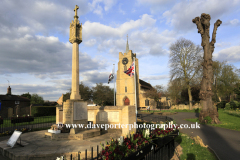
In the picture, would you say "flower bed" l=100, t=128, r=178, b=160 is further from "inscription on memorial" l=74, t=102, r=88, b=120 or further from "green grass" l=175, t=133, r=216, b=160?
"inscription on memorial" l=74, t=102, r=88, b=120

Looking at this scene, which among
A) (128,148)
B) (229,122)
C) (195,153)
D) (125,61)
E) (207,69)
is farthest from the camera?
(125,61)

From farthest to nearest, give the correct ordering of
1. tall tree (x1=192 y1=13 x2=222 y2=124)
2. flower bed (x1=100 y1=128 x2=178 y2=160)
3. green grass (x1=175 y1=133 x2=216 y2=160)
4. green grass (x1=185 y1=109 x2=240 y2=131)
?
1. tall tree (x1=192 y1=13 x2=222 y2=124)
2. green grass (x1=185 y1=109 x2=240 y2=131)
3. green grass (x1=175 y1=133 x2=216 y2=160)
4. flower bed (x1=100 y1=128 x2=178 y2=160)

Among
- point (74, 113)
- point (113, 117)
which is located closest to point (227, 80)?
point (113, 117)

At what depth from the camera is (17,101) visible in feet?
119

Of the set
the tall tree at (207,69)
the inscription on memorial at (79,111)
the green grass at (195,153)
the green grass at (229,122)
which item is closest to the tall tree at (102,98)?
the green grass at (229,122)

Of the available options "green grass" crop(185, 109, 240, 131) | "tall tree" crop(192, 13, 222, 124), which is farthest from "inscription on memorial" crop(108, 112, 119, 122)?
"tall tree" crop(192, 13, 222, 124)

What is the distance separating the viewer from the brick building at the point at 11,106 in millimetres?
27469

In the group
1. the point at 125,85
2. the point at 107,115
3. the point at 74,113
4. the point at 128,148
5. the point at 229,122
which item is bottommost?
the point at 229,122

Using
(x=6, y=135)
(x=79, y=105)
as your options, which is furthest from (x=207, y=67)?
(x=6, y=135)

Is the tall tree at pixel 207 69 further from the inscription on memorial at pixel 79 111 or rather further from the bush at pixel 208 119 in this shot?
the inscription on memorial at pixel 79 111

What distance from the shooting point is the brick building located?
90.1ft

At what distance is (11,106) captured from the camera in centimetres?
3456

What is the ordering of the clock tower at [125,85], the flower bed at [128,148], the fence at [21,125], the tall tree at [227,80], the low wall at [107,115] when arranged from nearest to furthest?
the flower bed at [128,148] → the low wall at [107,115] → the fence at [21,125] → the tall tree at [227,80] → the clock tower at [125,85]

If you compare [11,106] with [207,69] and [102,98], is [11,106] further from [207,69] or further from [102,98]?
[207,69]
